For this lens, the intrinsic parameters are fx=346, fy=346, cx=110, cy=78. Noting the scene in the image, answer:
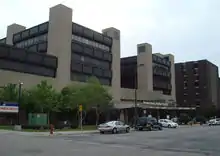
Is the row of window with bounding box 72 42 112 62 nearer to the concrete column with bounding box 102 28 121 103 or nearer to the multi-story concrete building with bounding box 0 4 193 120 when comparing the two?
the multi-story concrete building with bounding box 0 4 193 120

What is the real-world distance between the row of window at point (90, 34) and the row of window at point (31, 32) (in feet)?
23.1

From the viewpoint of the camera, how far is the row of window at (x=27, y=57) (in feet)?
232

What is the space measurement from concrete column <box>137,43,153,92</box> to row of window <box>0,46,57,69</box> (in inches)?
1523

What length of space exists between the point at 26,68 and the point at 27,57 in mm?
2407

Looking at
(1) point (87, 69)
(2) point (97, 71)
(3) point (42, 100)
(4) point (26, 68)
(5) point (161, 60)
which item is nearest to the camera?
(3) point (42, 100)

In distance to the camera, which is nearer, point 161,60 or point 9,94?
point 9,94

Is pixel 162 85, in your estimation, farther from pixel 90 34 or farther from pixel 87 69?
pixel 87 69

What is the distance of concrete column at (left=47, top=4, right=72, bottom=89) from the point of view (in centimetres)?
7919

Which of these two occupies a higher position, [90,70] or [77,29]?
[77,29]

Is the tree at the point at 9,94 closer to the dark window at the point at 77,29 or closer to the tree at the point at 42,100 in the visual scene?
the tree at the point at 42,100

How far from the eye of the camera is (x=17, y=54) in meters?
72.6

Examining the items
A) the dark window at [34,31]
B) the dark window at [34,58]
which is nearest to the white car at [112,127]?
the dark window at [34,58]

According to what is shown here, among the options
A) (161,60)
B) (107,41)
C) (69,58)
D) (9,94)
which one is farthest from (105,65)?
(9,94)

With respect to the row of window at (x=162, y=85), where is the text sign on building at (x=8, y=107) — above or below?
below
